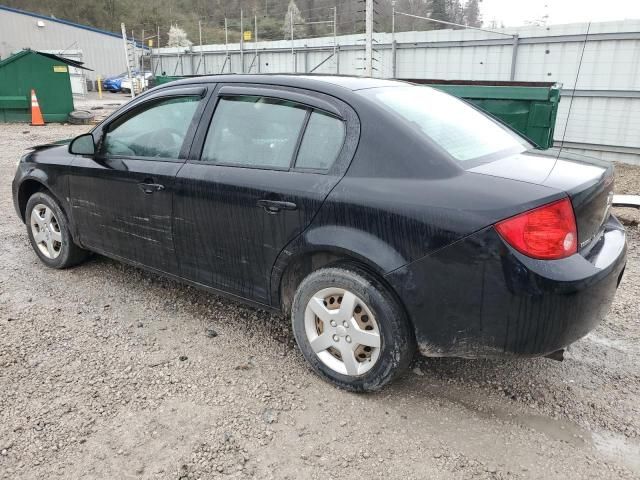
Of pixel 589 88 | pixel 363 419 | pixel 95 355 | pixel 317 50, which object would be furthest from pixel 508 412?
pixel 317 50

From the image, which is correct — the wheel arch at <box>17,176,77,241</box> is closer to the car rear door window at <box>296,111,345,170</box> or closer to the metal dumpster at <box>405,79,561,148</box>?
the car rear door window at <box>296,111,345,170</box>

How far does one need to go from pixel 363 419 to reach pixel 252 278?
104cm

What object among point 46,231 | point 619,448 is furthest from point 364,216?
point 46,231

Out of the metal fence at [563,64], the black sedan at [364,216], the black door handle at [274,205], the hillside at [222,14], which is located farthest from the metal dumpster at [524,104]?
the hillside at [222,14]

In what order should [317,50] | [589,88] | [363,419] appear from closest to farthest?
[363,419] → [589,88] → [317,50]

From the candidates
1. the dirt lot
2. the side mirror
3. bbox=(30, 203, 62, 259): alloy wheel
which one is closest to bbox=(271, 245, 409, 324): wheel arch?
the dirt lot

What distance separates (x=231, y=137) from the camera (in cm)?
310

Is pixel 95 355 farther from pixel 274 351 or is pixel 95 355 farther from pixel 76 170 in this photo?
pixel 76 170

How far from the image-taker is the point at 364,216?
97.8 inches

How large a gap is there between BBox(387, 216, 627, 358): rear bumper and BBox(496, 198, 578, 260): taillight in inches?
1.4

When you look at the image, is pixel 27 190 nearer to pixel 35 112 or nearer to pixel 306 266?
pixel 306 266

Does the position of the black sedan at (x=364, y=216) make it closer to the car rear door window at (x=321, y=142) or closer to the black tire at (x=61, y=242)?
the car rear door window at (x=321, y=142)

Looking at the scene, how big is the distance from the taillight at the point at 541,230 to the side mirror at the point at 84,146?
3.02 metres

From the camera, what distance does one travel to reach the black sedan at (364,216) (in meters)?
2.21
